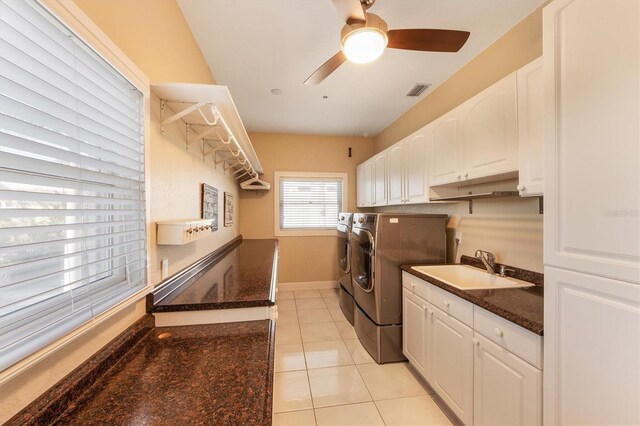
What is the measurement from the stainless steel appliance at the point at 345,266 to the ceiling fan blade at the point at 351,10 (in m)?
2.16

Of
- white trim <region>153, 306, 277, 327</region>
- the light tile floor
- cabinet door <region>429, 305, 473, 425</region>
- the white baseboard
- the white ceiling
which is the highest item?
the white ceiling

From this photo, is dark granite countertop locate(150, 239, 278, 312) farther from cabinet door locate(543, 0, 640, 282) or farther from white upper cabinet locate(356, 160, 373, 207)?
white upper cabinet locate(356, 160, 373, 207)

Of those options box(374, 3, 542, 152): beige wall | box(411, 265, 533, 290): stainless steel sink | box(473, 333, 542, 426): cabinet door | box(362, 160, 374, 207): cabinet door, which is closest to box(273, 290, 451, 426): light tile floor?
box(473, 333, 542, 426): cabinet door

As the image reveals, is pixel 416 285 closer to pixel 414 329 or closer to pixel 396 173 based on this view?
pixel 414 329

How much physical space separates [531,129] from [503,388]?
4.52 feet

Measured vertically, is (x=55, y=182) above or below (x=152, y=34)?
below

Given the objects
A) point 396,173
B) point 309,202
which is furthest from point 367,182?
point 309,202

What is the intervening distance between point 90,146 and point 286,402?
196 cm

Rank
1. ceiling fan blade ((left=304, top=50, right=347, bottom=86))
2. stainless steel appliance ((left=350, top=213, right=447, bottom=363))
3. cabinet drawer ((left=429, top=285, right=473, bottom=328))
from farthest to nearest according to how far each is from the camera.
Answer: stainless steel appliance ((left=350, top=213, right=447, bottom=363)) < ceiling fan blade ((left=304, top=50, right=347, bottom=86)) < cabinet drawer ((left=429, top=285, right=473, bottom=328))

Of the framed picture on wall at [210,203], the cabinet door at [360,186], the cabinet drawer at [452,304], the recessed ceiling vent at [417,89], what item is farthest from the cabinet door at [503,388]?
the cabinet door at [360,186]

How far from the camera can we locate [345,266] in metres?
3.46

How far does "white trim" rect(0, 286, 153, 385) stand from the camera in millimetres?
550

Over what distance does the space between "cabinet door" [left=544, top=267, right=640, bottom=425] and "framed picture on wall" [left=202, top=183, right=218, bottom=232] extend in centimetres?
217

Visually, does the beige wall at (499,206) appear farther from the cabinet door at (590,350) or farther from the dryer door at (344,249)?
the dryer door at (344,249)
